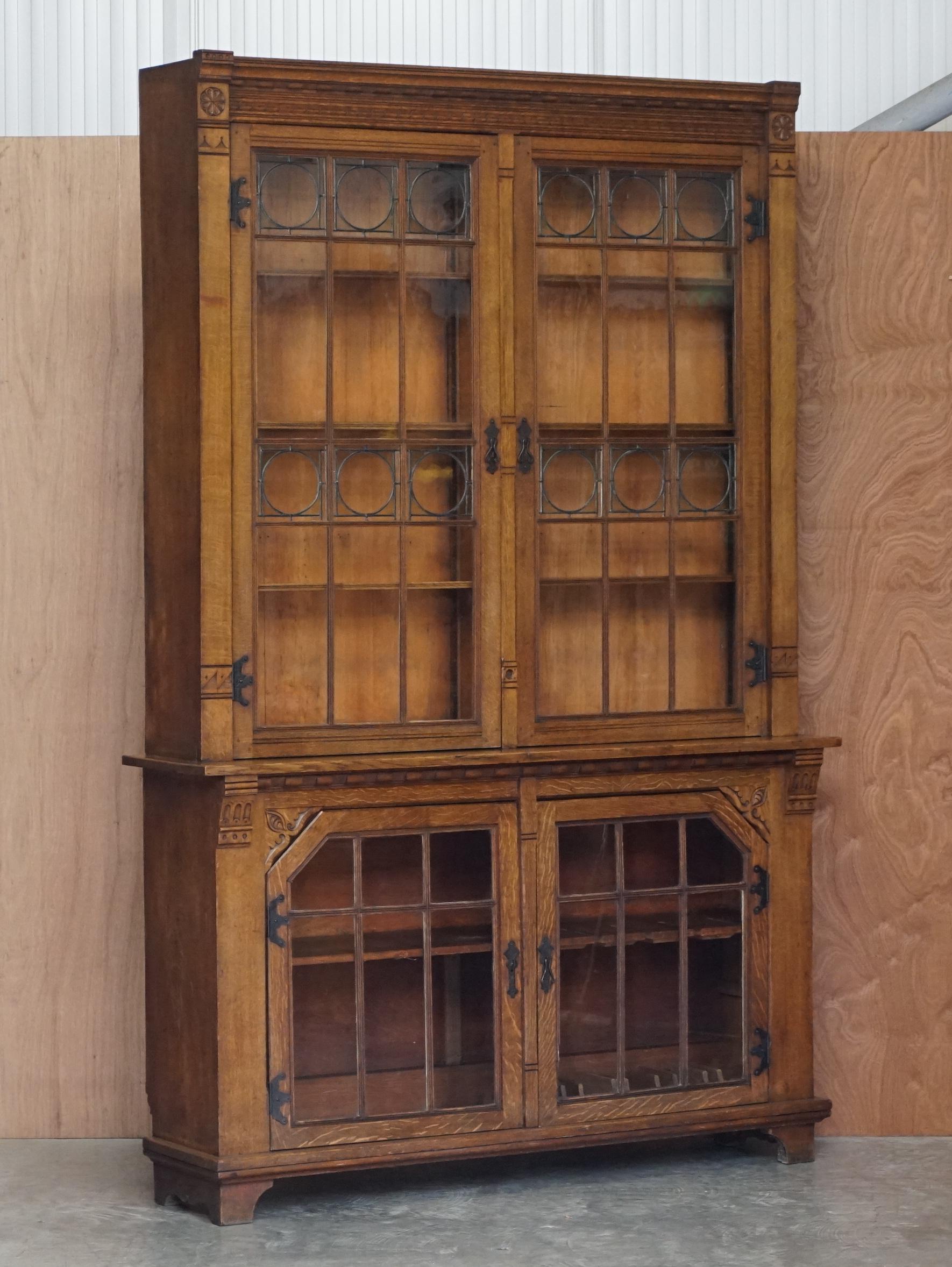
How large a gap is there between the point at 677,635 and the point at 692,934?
→ 2.18ft

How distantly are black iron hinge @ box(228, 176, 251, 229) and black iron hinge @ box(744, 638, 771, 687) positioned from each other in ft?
4.73

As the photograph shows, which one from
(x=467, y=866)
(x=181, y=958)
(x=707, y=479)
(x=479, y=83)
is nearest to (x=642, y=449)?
(x=707, y=479)

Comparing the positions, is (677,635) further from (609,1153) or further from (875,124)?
(875,124)

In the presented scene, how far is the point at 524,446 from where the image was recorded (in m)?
3.56

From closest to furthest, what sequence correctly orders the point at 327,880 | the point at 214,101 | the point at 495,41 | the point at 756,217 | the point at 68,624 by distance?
the point at 214,101, the point at 327,880, the point at 756,217, the point at 68,624, the point at 495,41

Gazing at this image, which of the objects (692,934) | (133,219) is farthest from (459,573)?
(133,219)

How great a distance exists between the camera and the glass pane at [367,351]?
3.52 meters

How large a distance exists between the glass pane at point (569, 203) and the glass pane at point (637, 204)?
0.04m

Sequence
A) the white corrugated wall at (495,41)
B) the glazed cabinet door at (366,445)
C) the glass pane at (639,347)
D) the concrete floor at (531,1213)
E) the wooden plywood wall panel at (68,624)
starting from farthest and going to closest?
the white corrugated wall at (495,41), the wooden plywood wall panel at (68,624), the glass pane at (639,347), the glazed cabinet door at (366,445), the concrete floor at (531,1213)

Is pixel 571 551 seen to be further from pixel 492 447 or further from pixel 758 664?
pixel 758 664

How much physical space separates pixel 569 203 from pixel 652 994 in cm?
175

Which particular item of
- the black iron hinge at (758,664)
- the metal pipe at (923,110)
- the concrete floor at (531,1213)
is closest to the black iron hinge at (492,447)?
the black iron hinge at (758,664)

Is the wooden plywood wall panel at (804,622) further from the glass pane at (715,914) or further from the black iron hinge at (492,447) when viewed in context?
the black iron hinge at (492,447)

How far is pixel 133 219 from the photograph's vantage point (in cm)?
390
